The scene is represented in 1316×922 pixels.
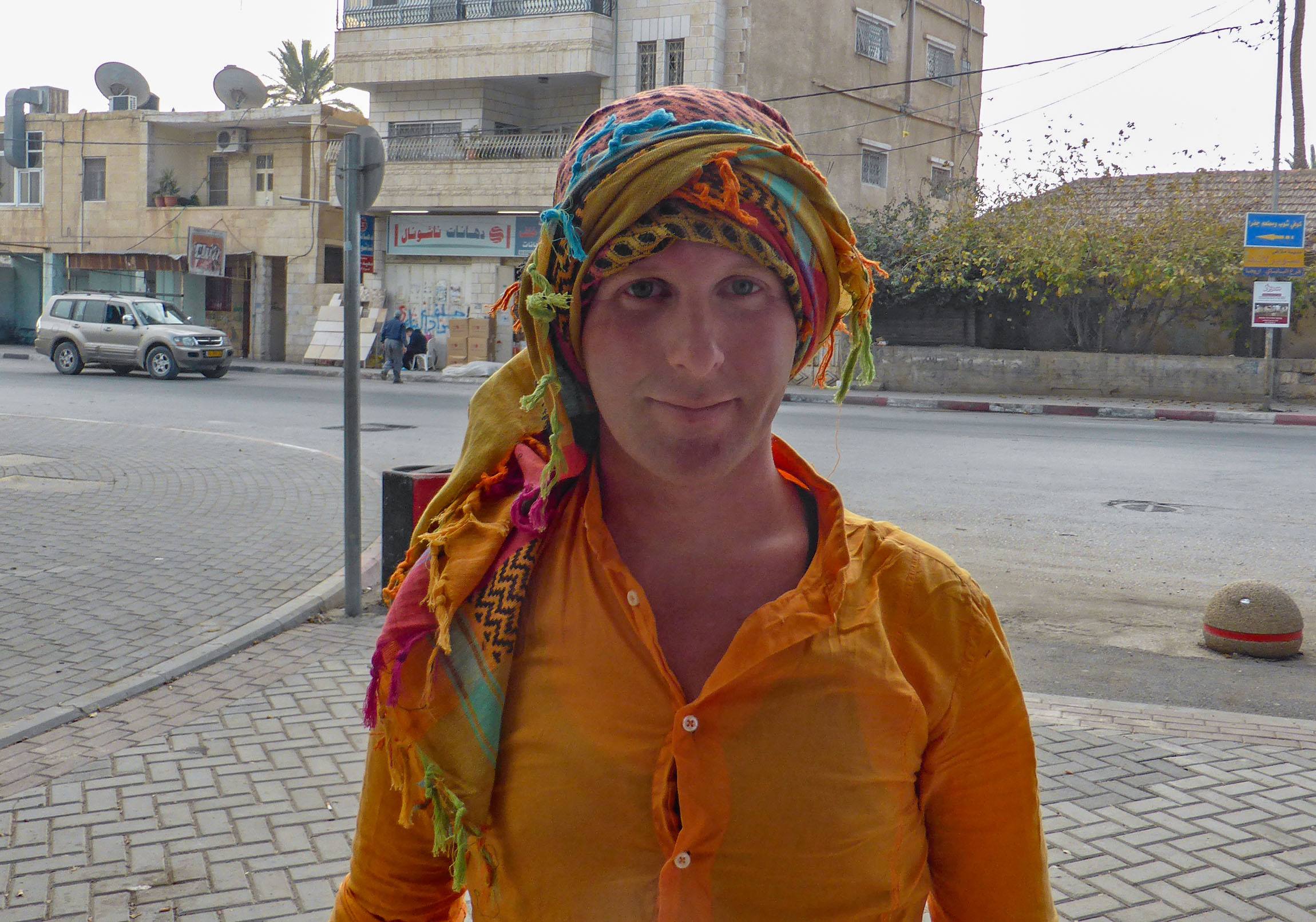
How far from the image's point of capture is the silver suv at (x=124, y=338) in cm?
2370

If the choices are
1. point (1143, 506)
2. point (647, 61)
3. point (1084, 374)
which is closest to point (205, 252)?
point (647, 61)

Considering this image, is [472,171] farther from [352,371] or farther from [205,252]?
[352,371]

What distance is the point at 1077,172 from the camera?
2612cm

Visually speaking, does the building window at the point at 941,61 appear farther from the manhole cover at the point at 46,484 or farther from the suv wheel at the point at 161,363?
the manhole cover at the point at 46,484

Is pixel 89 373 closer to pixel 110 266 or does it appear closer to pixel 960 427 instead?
pixel 110 266

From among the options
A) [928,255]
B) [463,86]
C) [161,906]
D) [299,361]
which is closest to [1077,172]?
[928,255]

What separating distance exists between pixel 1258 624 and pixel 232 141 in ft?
106

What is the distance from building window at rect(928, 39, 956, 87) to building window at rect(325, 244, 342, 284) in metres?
17.6

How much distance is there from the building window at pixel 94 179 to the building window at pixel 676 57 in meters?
17.5

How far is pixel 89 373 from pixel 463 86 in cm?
1183

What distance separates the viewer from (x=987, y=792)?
136 cm

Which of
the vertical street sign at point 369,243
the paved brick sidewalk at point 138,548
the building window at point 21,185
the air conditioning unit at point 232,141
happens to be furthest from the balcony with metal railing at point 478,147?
the paved brick sidewalk at point 138,548

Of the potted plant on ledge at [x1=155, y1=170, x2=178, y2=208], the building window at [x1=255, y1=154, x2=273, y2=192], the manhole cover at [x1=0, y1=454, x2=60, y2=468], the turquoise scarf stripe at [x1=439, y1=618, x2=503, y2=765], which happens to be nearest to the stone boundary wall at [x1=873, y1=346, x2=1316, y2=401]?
the manhole cover at [x1=0, y1=454, x2=60, y2=468]

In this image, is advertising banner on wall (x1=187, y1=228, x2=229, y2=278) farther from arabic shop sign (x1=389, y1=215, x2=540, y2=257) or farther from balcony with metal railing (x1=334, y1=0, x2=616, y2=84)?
balcony with metal railing (x1=334, y1=0, x2=616, y2=84)
